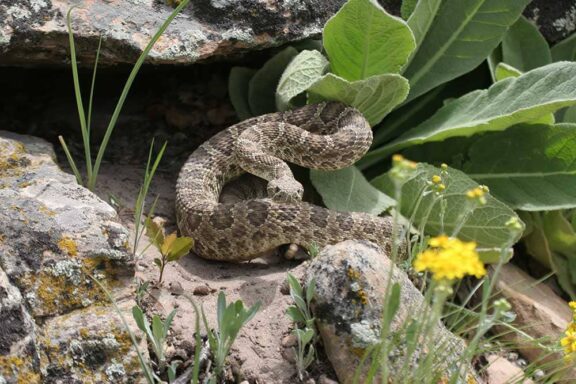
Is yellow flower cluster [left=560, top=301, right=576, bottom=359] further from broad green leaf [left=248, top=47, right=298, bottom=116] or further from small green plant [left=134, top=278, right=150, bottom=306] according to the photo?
broad green leaf [left=248, top=47, right=298, bottom=116]

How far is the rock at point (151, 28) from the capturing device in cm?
505

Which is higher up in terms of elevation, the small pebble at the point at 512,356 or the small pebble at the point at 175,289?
the small pebble at the point at 175,289

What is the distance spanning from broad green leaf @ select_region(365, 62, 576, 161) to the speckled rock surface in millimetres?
2453

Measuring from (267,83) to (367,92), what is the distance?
3.04 ft

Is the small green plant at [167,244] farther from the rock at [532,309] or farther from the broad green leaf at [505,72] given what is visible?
the broad green leaf at [505,72]

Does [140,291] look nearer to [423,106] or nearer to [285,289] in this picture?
[285,289]

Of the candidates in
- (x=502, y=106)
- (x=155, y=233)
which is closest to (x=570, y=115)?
(x=502, y=106)

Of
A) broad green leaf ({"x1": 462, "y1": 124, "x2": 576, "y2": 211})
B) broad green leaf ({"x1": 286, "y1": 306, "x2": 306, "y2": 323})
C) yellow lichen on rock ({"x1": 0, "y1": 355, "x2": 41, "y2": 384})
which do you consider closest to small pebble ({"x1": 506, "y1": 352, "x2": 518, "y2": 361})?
broad green leaf ({"x1": 462, "y1": 124, "x2": 576, "y2": 211})

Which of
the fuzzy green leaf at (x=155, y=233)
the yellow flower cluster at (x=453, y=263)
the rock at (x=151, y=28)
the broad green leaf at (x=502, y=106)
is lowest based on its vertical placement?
the fuzzy green leaf at (x=155, y=233)

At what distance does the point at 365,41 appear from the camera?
5.43 metres

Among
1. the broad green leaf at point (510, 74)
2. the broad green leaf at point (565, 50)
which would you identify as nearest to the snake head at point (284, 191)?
the broad green leaf at point (510, 74)

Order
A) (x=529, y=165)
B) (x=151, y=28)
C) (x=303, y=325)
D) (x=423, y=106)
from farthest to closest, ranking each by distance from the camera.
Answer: (x=423, y=106) < (x=529, y=165) < (x=151, y=28) < (x=303, y=325)

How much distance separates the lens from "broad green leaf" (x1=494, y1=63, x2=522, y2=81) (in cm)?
585

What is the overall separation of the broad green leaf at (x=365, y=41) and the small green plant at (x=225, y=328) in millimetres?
2322
